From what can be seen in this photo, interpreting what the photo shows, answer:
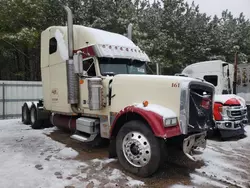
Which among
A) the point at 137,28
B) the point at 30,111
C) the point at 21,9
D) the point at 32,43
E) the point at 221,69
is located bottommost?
the point at 30,111

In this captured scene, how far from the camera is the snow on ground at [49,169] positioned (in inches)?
149

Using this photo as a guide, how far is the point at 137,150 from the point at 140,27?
639 inches

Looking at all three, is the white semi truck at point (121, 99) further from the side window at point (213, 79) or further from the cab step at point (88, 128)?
the side window at point (213, 79)

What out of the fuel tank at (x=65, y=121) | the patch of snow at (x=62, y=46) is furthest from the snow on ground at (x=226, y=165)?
the patch of snow at (x=62, y=46)

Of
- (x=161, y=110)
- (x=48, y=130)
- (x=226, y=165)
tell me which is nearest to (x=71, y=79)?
(x=161, y=110)

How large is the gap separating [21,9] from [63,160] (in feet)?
49.2

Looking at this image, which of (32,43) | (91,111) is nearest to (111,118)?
(91,111)

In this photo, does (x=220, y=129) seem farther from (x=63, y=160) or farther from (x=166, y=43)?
(x=166, y=43)

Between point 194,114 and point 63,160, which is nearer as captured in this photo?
point 194,114

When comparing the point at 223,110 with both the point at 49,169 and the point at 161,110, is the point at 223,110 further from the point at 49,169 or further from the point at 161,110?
the point at 49,169

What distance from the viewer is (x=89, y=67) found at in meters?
5.62

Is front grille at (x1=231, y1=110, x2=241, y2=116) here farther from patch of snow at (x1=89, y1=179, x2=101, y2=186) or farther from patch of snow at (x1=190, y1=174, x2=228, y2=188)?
patch of snow at (x1=89, y1=179, x2=101, y2=186)

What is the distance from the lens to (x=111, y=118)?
5.04 metres

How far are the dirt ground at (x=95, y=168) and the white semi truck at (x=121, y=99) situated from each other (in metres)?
0.33
